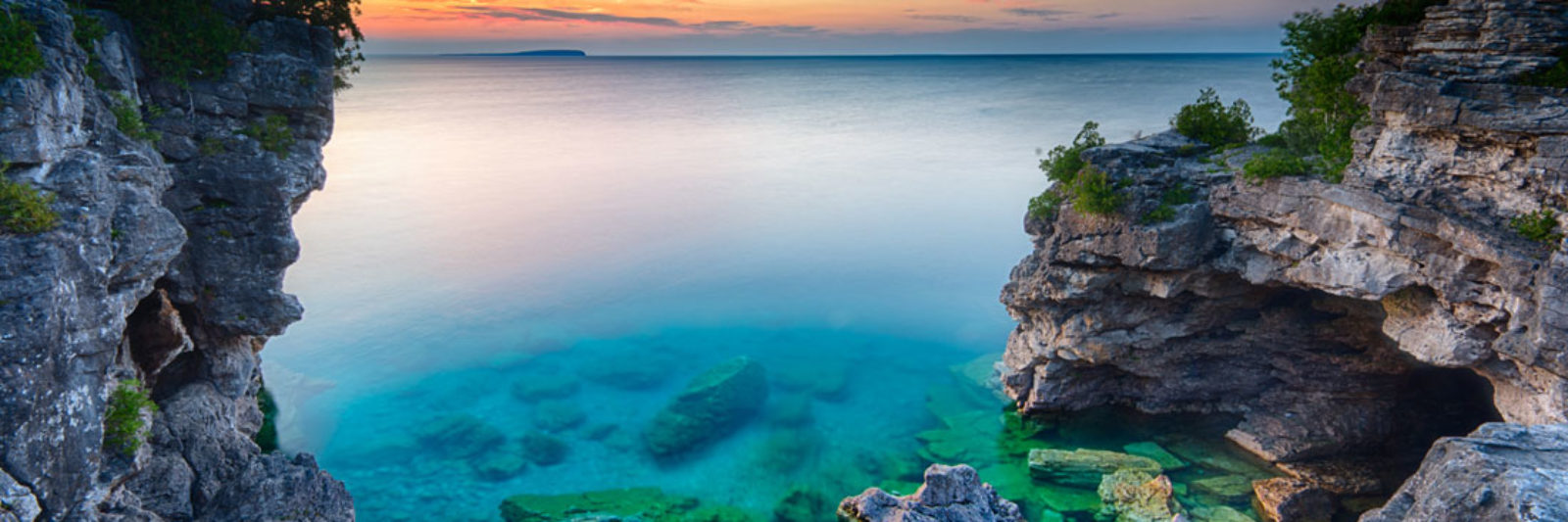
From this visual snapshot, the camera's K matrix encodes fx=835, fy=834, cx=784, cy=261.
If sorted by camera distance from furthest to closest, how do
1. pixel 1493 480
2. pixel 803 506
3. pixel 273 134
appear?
1. pixel 803 506
2. pixel 273 134
3. pixel 1493 480

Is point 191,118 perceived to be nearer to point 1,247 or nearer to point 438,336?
point 1,247

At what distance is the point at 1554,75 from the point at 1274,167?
408 cm

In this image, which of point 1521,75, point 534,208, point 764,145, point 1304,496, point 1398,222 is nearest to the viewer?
point 1521,75

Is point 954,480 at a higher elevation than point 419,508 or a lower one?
higher

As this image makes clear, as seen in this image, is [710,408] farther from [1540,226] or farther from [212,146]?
[1540,226]

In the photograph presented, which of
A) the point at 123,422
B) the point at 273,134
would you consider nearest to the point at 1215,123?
the point at 273,134

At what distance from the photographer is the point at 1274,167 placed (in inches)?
614

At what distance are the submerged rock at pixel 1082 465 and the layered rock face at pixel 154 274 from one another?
13.8 m

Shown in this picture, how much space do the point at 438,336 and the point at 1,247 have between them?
18.9 metres

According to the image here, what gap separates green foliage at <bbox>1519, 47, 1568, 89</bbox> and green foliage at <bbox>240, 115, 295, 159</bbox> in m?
20.3

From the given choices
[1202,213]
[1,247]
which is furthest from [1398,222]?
[1,247]

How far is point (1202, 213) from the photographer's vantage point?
17.0 meters

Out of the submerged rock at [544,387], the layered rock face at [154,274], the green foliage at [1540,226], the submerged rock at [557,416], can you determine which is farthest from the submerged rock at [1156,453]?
the layered rock face at [154,274]

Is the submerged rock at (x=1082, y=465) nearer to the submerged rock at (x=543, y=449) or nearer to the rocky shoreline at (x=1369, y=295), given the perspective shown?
the rocky shoreline at (x=1369, y=295)
